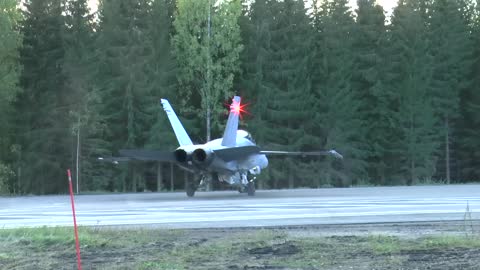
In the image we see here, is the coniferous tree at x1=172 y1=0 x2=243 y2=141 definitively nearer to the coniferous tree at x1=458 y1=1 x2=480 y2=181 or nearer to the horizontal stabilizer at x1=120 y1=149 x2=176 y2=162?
the horizontal stabilizer at x1=120 y1=149 x2=176 y2=162

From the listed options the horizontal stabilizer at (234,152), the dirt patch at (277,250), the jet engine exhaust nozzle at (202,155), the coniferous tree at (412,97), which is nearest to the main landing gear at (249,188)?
the horizontal stabilizer at (234,152)

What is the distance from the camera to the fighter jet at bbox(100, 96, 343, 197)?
29.6 m

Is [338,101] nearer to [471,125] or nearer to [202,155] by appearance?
[471,125]

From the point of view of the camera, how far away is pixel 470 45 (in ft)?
182

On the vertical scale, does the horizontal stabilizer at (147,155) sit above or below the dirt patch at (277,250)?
above

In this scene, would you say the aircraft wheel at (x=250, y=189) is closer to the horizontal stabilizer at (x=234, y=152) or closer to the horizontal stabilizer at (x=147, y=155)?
the horizontal stabilizer at (x=234, y=152)

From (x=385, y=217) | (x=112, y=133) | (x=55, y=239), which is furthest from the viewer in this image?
(x=112, y=133)

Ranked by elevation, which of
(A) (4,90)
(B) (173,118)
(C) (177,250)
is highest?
(A) (4,90)

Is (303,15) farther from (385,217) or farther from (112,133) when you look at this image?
(385,217)

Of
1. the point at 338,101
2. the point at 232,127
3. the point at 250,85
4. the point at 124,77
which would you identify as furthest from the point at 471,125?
the point at 232,127

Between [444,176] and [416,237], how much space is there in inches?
1818

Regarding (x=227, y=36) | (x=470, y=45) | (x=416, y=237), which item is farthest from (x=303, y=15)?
(x=416, y=237)

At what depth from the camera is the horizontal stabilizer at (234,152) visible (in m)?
29.4

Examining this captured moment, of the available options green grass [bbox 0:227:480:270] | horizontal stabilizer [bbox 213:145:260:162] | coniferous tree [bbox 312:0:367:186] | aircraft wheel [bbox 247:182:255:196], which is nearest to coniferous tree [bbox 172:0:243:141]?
coniferous tree [bbox 312:0:367:186]
